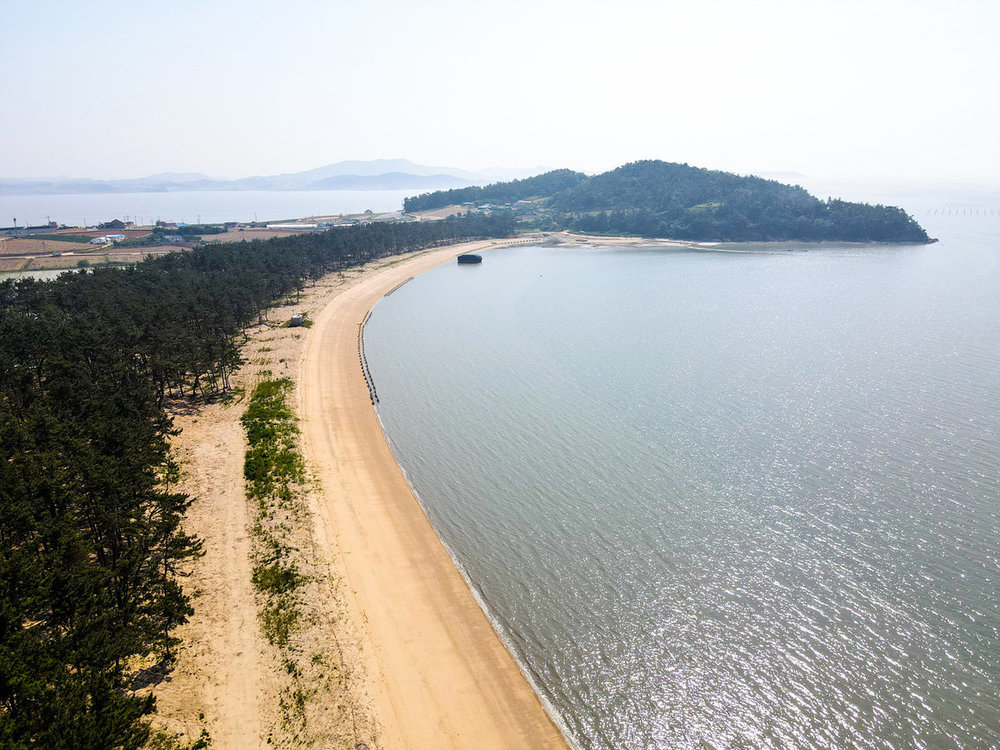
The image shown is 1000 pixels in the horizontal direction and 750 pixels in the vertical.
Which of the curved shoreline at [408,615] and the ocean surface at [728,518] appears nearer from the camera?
the curved shoreline at [408,615]

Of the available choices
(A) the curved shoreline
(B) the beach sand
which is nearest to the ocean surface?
(A) the curved shoreline

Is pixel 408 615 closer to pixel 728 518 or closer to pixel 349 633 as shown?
pixel 349 633

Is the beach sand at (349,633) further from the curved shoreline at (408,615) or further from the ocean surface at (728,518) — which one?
the ocean surface at (728,518)

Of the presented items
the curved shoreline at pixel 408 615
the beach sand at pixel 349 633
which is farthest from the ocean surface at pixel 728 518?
the beach sand at pixel 349 633

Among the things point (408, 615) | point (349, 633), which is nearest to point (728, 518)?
point (408, 615)

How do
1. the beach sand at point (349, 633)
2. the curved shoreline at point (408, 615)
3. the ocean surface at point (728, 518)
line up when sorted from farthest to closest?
the ocean surface at point (728, 518) < the curved shoreline at point (408, 615) < the beach sand at point (349, 633)

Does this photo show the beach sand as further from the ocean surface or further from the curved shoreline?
the ocean surface

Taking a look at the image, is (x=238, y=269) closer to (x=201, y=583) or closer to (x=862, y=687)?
(x=201, y=583)
